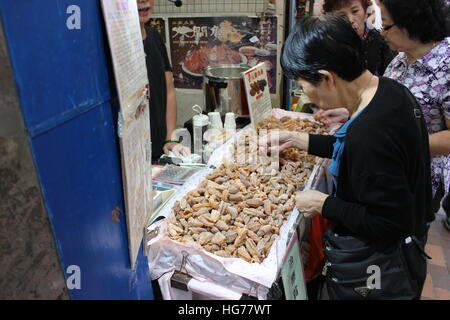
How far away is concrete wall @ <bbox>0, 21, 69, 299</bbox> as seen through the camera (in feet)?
1.67

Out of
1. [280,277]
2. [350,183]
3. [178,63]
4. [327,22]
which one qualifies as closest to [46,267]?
[280,277]

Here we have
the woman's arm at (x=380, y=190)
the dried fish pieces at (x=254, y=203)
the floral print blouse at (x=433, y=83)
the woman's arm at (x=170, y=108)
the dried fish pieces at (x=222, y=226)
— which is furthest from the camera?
the woman's arm at (x=170, y=108)

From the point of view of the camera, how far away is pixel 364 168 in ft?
3.77

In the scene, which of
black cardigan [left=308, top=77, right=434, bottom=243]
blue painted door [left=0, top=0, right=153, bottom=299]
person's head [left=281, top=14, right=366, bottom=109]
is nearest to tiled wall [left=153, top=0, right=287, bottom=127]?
person's head [left=281, top=14, right=366, bottom=109]

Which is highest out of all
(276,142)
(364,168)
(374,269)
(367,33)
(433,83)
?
(367,33)

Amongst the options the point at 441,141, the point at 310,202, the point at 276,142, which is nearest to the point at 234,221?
the point at 310,202

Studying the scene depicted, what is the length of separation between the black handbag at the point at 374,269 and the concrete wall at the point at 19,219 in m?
1.13

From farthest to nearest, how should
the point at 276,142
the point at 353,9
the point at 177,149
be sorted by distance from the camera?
1. the point at 353,9
2. the point at 177,149
3. the point at 276,142

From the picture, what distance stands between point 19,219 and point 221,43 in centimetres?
379

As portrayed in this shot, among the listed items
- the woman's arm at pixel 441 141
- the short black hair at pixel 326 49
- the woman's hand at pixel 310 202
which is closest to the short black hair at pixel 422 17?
the woman's arm at pixel 441 141

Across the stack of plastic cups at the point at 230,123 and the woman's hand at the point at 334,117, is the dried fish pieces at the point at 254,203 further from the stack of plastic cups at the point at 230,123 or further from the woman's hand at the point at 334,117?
the woman's hand at the point at 334,117

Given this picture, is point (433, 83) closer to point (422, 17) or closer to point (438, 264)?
point (422, 17)

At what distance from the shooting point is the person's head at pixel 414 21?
5.19ft
